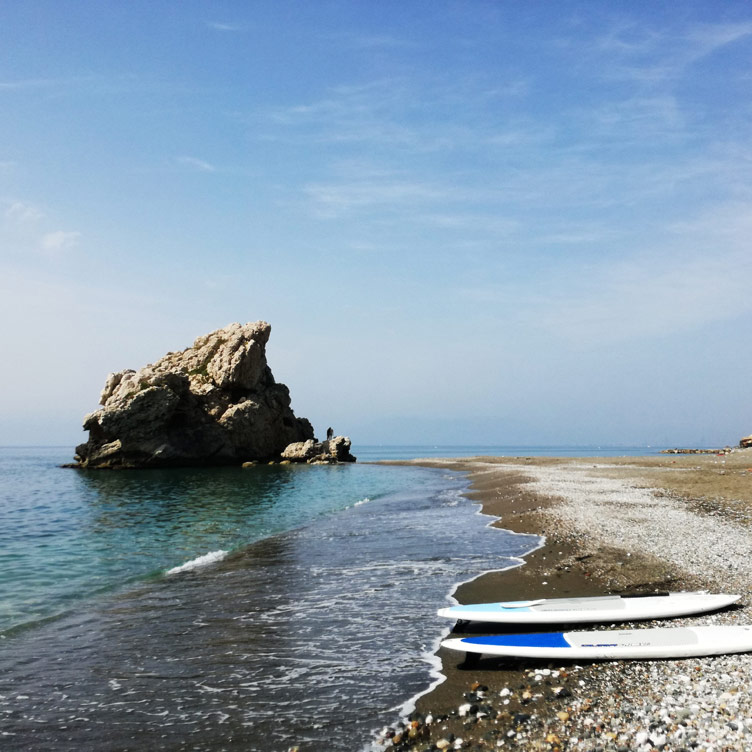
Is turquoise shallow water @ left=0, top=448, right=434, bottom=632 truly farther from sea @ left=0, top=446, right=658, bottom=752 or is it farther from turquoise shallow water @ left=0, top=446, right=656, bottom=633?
sea @ left=0, top=446, right=658, bottom=752

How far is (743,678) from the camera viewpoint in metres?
8.33

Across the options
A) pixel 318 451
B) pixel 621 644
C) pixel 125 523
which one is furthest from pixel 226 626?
pixel 318 451

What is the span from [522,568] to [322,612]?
6979mm

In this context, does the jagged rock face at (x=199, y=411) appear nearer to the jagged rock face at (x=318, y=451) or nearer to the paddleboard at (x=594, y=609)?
the jagged rock face at (x=318, y=451)

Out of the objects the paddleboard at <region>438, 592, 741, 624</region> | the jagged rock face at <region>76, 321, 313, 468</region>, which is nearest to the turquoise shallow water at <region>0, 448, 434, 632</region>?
the paddleboard at <region>438, 592, 741, 624</region>

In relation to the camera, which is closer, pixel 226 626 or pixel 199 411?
pixel 226 626

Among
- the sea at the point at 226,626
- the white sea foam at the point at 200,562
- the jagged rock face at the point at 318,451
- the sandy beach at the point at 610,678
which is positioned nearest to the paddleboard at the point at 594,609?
the sandy beach at the point at 610,678

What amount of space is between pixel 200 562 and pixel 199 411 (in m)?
71.0

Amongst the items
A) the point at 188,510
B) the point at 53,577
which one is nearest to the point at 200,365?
the point at 188,510

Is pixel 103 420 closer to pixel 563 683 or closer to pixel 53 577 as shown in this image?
pixel 53 577

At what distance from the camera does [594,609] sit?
11.6 m

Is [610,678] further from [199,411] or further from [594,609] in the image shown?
[199,411]

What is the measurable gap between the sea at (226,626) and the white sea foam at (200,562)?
11 centimetres

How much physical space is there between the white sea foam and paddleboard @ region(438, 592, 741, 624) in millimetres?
11603
